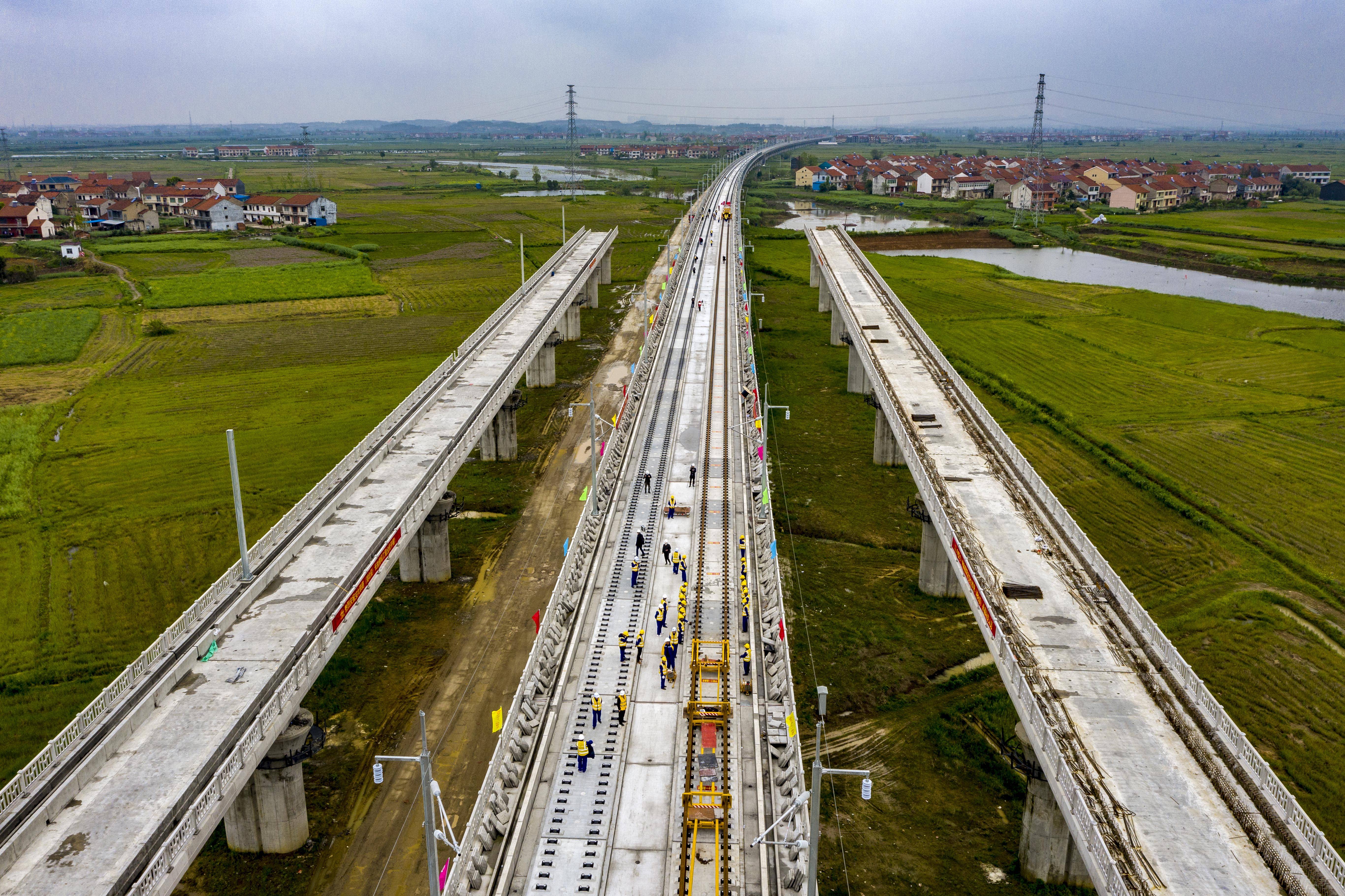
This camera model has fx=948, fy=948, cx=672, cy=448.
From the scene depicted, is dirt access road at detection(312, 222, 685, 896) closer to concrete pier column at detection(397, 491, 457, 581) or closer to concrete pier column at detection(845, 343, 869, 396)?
concrete pier column at detection(397, 491, 457, 581)

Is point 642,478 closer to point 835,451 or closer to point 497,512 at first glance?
point 497,512

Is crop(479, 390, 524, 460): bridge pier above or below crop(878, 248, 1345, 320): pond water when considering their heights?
below

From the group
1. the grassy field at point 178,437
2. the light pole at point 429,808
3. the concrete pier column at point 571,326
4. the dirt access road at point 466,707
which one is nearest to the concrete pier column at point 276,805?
the dirt access road at point 466,707

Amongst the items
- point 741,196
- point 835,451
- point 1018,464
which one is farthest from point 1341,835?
point 741,196

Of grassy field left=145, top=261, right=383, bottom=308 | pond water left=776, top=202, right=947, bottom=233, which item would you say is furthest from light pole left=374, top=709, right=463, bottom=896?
pond water left=776, top=202, right=947, bottom=233

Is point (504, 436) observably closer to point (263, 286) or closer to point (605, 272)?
point (605, 272)

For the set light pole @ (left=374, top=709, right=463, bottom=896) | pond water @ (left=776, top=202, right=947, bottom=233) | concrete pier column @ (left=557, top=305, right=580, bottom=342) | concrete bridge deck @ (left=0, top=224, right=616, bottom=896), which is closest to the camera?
light pole @ (left=374, top=709, right=463, bottom=896)

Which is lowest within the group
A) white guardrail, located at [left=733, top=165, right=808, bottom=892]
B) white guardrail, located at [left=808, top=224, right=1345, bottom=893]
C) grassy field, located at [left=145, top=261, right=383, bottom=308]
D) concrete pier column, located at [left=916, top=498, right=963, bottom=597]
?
concrete pier column, located at [left=916, top=498, right=963, bottom=597]
